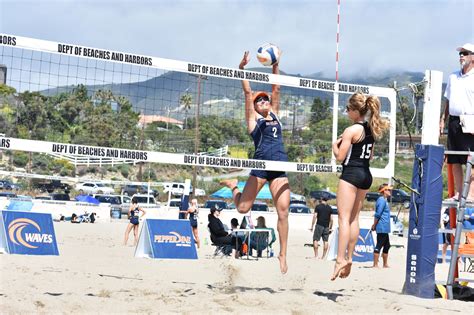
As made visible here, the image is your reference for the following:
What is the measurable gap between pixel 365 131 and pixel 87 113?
129 inches

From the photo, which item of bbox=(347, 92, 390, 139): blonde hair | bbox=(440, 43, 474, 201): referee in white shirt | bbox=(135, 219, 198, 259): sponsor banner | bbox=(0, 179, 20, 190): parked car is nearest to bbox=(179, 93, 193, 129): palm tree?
bbox=(347, 92, 390, 139): blonde hair

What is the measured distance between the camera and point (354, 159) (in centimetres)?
759

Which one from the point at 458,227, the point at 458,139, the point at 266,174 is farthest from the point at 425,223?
the point at 266,174

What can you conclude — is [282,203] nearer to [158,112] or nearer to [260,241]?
[158,112]

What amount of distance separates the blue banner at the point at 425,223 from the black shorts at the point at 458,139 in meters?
0.29

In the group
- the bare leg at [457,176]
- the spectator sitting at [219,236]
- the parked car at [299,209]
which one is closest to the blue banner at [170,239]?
the spectator sitting at [219,236]

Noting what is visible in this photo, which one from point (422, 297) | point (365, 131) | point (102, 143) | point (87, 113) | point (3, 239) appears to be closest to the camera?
→ point (365, 131)

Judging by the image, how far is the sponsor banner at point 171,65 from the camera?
24.7 ft

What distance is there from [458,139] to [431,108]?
462 mm

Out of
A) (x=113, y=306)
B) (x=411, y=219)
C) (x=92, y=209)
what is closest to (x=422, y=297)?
(x=411, y=219)

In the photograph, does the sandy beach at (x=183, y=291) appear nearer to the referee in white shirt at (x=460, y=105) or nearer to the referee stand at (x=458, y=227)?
the referee stand at (x=458, y=227)

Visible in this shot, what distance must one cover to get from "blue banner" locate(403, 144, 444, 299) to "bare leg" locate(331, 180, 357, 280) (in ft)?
4.01

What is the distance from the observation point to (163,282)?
8906 millimetres

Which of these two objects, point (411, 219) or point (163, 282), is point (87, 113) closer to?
A: point (163, 282)
